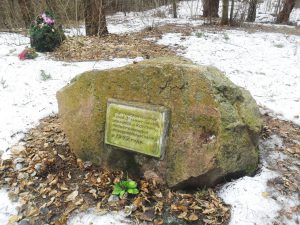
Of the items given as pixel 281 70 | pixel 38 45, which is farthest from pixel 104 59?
pixel 281 70

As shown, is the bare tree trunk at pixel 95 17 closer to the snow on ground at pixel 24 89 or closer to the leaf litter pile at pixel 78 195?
the snow on ground at pixel 24 89

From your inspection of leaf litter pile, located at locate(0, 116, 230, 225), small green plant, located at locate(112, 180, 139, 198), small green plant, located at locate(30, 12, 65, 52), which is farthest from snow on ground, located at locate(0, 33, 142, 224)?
small green plant, located at locate(112, 180, 139, 198)

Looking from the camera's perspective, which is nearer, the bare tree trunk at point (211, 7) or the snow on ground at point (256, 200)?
the snow on ground at point (256, 200)

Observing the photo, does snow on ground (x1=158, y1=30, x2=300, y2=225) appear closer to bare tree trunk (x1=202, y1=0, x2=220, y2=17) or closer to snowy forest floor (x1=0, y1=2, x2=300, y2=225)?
snowy forest floor (x1=0, y1=2, x2=300, y2=225)

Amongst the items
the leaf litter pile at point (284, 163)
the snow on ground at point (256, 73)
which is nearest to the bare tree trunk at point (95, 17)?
the snow on ground at point (256, 73)

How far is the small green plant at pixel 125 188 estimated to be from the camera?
10.1 feet

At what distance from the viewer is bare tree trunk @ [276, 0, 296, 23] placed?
12914 mm

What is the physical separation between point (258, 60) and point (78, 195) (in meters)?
5.32

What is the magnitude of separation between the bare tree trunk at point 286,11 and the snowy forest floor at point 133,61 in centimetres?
451

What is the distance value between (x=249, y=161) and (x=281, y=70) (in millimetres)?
3858

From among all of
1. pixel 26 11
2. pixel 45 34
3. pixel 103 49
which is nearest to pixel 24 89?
pixel 45 34

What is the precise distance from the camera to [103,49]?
7.71 m

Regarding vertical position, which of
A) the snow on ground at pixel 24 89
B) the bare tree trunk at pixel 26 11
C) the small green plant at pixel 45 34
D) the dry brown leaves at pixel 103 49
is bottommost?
the snow on ground at pixel 24 89

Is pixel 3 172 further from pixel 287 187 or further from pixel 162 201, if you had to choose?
pixel 287 187
